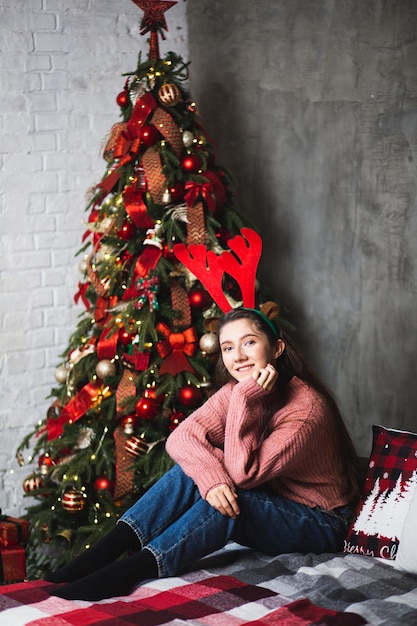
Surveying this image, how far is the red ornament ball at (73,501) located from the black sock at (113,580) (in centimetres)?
83

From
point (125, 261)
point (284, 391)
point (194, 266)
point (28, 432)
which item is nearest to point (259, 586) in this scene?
point (284, 391)

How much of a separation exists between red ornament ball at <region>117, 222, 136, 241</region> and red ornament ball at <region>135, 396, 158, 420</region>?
601 millimetres

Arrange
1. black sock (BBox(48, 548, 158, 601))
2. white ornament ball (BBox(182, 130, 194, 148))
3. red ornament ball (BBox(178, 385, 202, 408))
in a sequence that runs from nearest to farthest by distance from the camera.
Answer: black sock (BBox(48, 548, 158, 601)) → red ornament ball (BBox(178, 385, 202, 408)) → white ornament ball (BBox(182, 130, 194, 148))

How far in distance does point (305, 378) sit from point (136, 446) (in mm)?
717

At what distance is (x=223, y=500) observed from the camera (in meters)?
2.40

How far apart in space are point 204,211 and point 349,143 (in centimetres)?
65

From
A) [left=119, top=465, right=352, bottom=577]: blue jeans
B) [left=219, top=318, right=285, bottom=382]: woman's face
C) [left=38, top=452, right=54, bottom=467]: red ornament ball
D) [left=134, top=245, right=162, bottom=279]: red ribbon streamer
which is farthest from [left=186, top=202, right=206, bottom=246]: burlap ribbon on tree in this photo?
[left=38, top=452, right=54, bottom=467]: red ornament ball

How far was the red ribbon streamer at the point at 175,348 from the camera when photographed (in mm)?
3107

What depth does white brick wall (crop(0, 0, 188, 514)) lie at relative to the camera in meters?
3.63

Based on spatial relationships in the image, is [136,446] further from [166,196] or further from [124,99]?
[124,99]

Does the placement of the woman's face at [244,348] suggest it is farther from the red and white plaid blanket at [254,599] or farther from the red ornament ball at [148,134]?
the red ornament ball at [148,134]

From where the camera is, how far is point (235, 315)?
8.80 feet

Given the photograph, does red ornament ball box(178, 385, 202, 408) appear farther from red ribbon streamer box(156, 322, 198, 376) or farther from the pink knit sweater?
the pink knit sweater

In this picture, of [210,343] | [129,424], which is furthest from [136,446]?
[210,343]
